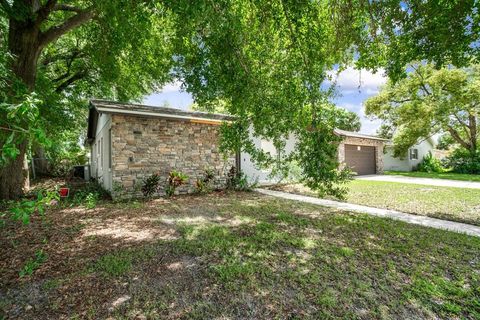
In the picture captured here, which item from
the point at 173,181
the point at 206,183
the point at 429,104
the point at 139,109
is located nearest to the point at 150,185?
the point at 173,181

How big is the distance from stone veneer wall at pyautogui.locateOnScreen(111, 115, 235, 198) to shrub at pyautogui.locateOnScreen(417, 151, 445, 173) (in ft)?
67.8

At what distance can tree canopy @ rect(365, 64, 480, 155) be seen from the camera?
17.0m

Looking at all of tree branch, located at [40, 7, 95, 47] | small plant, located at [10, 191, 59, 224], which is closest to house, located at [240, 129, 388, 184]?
tree branch, located at [40, 7, 95, 47]

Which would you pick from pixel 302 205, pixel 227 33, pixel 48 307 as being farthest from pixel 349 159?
pixel 48 307

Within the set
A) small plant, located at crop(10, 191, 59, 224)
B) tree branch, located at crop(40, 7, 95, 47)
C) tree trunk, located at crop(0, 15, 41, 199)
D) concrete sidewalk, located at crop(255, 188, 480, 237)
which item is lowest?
concrete sidewalk, located at crop(255, 188, 480, 237)

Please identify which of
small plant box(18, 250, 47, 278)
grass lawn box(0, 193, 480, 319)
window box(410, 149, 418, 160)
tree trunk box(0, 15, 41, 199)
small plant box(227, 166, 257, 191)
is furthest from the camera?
window box(410, 149, 418, 160)

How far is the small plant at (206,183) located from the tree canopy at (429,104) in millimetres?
14162

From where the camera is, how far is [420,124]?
708 inches

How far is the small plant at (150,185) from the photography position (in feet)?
27.1

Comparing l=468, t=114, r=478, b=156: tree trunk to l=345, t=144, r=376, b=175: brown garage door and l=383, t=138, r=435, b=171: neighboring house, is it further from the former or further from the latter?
l=345, t=144, r=376, b=175: brown garage door

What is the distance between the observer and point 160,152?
8891 mm

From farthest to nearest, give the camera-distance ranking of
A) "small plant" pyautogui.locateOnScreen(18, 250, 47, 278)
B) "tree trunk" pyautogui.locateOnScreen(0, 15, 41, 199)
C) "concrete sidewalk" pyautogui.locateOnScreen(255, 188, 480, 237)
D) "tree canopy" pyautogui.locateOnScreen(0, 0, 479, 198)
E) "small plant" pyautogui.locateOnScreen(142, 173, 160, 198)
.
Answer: "small plant" pyautogui.locateOnScreen(142, 173, 160, 198)
"tree trunk" pyautogui.locateOnScreen(0, 15, 41, 199)
"concrete sidewalk" pyautogui.locateOnScreen(255, 188, 480, 237)
"tree canopy" pyautogui.locateOnScreen(0, 0, 479, 198)
"small plant" pyautogui.locateOnScreen(18, 250, 47, 278)

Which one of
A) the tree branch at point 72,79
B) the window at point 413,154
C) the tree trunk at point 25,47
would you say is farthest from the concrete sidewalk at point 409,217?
the window at point 413,154

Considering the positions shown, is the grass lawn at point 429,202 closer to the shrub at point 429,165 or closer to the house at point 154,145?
the house at point 154,145
